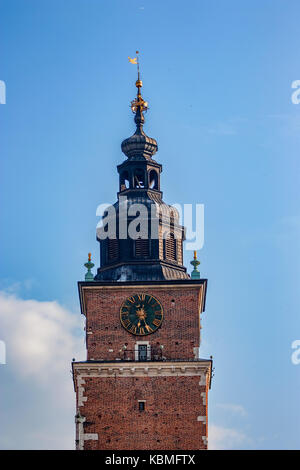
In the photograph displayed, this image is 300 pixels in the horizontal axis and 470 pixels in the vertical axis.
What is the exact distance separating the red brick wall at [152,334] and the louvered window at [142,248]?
2190 mm

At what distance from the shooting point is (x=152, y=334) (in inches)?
2953

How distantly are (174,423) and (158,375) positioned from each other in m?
2.44

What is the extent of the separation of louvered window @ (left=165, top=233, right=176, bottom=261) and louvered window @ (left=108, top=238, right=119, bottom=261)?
2.47 meters

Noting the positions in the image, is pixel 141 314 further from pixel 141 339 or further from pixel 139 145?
pixel 139 145

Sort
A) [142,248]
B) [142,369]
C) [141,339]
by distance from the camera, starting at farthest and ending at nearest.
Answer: [142,248], [141,339], [142,369]

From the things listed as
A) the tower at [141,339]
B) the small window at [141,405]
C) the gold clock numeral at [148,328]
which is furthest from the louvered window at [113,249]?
the small window at [141,405]

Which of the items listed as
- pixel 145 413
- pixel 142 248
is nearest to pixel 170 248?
pixel 142 248

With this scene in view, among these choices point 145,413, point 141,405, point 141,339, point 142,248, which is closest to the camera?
Answer: point 145,413

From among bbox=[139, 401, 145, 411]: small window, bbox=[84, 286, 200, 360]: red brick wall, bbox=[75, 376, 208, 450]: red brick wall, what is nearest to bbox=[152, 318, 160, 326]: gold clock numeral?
bbox=[84, 286, 200, 360]: red brick wall

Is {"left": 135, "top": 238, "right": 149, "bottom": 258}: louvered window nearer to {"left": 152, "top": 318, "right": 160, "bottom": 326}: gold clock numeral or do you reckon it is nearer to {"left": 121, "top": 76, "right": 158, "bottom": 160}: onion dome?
{"left": 152, "top": 318, "right": 160, "bottom": 326}: gold clock numeral

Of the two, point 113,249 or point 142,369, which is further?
point 113,249

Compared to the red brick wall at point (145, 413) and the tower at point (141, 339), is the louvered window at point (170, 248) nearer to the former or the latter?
the tower at point (141, 339)
